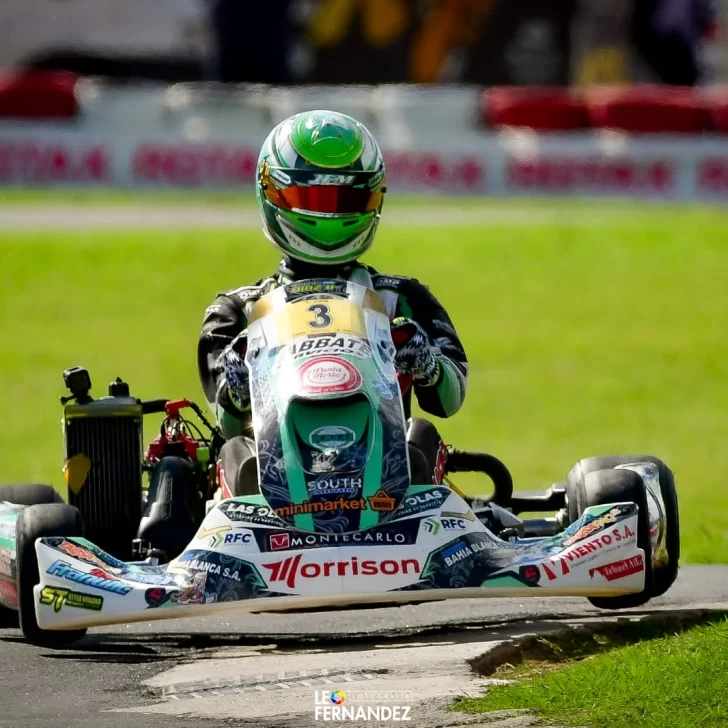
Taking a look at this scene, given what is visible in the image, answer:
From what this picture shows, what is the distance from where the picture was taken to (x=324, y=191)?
6730 mm

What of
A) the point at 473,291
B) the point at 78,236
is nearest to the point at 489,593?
the point at 473,291

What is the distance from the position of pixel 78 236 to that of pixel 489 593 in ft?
61.9

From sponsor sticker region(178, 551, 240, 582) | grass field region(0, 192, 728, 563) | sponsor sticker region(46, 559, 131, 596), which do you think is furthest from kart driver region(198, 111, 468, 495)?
grass field region(0, 192, 728, 563)

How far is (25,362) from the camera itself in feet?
56.1

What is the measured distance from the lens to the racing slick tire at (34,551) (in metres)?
5.89

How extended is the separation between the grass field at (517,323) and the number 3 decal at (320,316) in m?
3.02

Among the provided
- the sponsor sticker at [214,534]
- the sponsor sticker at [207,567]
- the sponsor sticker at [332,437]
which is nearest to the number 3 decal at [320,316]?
the sponsor sticker at [332,437]

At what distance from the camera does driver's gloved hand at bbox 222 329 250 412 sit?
21.0 feet

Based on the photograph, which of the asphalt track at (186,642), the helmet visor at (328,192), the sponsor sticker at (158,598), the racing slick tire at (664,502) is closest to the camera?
the asphalt track at (186,642)

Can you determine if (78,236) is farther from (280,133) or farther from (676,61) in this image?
(280,133)

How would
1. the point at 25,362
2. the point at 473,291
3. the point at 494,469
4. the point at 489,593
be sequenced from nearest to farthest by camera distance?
the point at 489,593
the point at 494,469
the point at 25,362
the point at 473,291

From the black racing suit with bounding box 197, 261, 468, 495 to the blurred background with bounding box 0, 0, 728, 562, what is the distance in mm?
2436

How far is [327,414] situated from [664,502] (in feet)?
4.39

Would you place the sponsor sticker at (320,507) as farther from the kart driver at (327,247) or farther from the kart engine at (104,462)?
the kart engine at (104,462)
